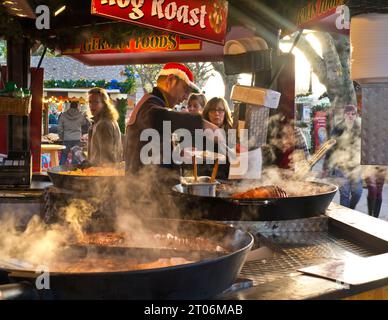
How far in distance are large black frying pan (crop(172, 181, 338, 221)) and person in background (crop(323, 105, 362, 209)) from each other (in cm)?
555

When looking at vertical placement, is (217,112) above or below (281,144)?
above

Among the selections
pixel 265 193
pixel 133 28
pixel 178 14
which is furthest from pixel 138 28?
pixel 265 193

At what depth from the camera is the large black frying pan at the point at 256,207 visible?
8.89ft

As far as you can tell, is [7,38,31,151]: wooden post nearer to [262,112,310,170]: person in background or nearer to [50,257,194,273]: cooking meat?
[262,112,310,170]: person in background

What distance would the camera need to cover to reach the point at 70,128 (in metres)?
12.0

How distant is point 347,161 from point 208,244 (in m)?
7.33

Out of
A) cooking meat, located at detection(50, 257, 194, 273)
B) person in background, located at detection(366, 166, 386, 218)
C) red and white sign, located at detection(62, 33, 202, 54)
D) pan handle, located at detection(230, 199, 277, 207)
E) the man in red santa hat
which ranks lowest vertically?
person in background, located at detection(366, 166, 386, 218)

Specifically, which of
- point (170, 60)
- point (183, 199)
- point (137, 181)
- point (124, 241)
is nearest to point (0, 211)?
point (137, 181)

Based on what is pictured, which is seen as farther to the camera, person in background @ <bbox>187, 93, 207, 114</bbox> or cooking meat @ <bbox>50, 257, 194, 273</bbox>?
person in background @ <bbox>187, 93, 207, 114</bbox>

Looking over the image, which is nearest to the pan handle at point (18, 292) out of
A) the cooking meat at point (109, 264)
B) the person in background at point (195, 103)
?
the cooking meat at point (109, 264)

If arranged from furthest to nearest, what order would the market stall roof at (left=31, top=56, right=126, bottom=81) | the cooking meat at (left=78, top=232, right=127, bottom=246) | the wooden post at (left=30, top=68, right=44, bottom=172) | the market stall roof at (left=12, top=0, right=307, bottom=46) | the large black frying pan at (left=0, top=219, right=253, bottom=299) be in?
the market stall roof at (left=31, top=56, right=126, bottom=81), the wooden post at (left=30, top=68, right=44, bottom=172), the market stall roof at (left=12, top=0, right=307, bottom=46), the cooking meat at (left=78, top=232, right=127, bottom=246), the large black frying pan at (left=0, top=219, right=253, bottom=299)

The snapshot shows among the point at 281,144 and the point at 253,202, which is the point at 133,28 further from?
the point at 253,202

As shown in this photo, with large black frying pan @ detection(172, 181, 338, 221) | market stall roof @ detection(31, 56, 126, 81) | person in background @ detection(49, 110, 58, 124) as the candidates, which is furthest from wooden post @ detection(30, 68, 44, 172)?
market stall roof @ detection(31, 56, 126, 81)

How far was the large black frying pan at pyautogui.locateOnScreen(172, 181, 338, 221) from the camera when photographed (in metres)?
2.71
